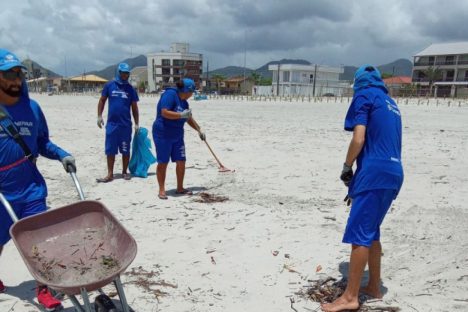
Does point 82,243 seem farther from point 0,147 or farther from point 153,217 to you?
point 153,217

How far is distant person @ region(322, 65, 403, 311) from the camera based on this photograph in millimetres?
2707

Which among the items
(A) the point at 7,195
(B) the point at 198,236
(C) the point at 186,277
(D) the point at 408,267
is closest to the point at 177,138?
(B) the point at 198,236

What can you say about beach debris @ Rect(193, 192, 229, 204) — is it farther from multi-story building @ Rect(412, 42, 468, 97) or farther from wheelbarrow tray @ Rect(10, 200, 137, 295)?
multi-story building @ Rect(412, 42, 468, 97)

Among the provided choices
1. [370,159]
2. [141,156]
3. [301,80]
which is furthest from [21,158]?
[301,80]

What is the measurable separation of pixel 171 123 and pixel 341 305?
353 cm

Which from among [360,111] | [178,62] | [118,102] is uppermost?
[178,62]

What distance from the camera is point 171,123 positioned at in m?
5.64

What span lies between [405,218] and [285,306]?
2.48m

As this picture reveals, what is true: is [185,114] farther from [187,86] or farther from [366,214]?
[366,214]

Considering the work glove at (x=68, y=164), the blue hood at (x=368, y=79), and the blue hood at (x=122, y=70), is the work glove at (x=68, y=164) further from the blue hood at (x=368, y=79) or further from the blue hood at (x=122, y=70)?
the blue hood at (x=122, y=70)

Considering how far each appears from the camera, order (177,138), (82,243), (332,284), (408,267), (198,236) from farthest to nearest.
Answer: (177,138) < (198,236) < (408,267) < (332,284) < (82,243)

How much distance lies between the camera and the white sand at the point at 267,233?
3229 millimetres

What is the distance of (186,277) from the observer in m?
3.53

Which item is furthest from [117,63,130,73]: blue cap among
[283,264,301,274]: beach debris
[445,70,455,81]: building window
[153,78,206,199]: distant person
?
[445,70,455,81]: building window
